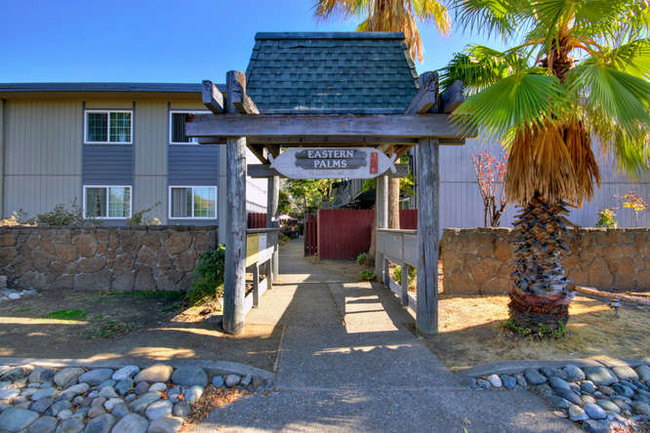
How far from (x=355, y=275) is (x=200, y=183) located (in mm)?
7034

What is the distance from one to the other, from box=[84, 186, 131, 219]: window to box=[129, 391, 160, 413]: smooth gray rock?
1128 cm

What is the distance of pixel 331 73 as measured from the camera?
533cm

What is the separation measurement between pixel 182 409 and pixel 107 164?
40.7 feet

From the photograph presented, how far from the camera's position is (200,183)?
1289 cm

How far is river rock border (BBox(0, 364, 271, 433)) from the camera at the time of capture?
2.68m

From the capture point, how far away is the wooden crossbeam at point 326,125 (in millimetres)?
4516

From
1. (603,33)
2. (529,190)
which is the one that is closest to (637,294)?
(529,190)

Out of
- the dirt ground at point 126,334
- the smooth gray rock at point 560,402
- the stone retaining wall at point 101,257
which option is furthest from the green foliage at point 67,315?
the smooth gray rock at point 560,402

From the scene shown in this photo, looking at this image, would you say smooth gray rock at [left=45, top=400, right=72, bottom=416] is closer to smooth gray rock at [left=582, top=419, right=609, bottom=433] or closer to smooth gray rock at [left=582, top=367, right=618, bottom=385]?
smooth gray rock at [left=582, top=419, right=609, bottom=433]

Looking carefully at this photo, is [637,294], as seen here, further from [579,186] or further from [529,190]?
[529,190]

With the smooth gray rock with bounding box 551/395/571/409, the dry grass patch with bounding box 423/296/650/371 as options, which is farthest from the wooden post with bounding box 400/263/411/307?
the smooth gray rock with bounding box 551/395/571/409

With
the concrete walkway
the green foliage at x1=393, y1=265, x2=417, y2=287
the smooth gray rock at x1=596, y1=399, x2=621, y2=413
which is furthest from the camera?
the green foliage at x1=393, y1=265, x2=417, y2=287

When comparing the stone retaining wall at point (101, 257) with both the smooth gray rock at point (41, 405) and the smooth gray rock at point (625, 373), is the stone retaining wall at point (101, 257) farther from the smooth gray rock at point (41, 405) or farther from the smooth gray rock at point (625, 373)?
the smooth gray rock at point (625, 373)

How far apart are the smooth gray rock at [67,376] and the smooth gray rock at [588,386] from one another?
15.6ft
